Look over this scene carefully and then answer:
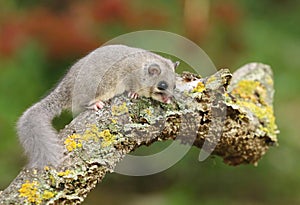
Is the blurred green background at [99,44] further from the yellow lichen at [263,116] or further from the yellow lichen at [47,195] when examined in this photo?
the yellow lichen at [47,195]

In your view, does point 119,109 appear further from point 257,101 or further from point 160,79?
point 257,101

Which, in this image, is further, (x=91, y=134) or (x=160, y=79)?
(x=160, y=79)

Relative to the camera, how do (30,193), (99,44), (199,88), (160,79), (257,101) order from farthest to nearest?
(99,44)
(257,101)
(160,79)
(199,88)
(30,193)

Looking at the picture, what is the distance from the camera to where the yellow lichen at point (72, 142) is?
5.38ft

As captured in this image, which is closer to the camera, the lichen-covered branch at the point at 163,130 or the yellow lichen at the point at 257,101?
the lichen-covered branch at the point at 163,130

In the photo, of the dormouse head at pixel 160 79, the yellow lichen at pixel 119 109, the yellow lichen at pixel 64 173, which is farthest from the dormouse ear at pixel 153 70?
the yellow lichen at pixel 64 173

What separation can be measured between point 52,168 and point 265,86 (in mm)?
1122

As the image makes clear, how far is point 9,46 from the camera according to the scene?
4.12 metres

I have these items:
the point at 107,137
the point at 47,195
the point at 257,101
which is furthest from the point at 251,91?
the point at 47,195

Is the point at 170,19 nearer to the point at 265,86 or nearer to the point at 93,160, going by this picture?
the point at 265,86

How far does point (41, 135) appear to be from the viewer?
1.77 meters

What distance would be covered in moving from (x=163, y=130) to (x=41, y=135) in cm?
36

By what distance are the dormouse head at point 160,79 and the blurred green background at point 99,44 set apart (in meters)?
1.75

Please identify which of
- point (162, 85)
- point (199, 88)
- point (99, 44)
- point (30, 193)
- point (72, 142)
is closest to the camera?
point (30, 193)
